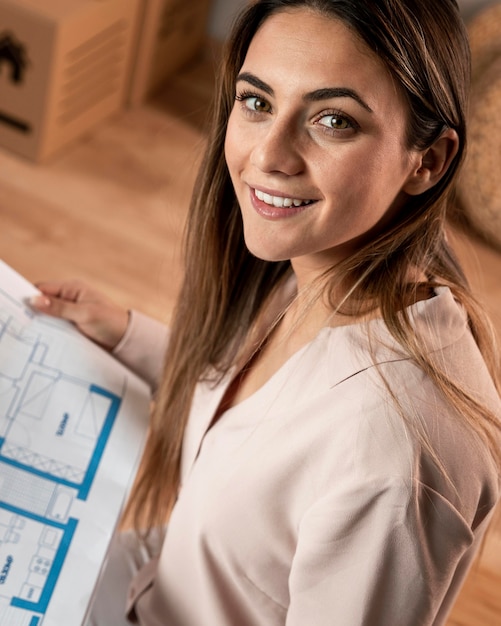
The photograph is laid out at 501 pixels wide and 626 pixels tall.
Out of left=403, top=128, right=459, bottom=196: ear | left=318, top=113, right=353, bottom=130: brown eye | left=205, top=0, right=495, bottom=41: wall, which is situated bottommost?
left=318, top=113, right=353, bottom=130: brown eye

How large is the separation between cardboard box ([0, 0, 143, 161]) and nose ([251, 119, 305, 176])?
1464 mm

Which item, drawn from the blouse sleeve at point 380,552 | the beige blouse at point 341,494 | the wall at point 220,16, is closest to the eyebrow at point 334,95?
the beige blouse at point 341,494

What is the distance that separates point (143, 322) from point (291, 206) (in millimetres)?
405

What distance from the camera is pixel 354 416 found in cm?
81

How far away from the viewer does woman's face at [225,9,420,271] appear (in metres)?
0.78

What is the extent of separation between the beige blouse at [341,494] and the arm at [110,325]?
21cm

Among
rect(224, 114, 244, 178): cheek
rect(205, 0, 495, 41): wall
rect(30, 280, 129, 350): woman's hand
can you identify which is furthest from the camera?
rect(205, 0, 495, 41): wall

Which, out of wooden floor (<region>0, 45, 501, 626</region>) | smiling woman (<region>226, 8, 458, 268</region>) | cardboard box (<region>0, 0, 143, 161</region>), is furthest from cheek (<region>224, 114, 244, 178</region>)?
cardboard box (<region>0, 0, 143, 161</region>)

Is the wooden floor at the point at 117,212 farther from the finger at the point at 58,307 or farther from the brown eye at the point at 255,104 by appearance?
the brown eye at the point at 255,104

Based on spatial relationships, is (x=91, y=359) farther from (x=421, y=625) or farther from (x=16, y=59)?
(x=16, y=59)

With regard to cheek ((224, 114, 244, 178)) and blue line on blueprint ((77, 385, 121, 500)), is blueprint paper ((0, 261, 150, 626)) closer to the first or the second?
blue line on blueprint ((77, 385, 121, 500))

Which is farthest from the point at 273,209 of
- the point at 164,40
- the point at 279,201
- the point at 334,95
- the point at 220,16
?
the point at 220,16

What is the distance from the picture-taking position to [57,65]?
86.7 inches

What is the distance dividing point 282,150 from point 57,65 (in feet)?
5.04
